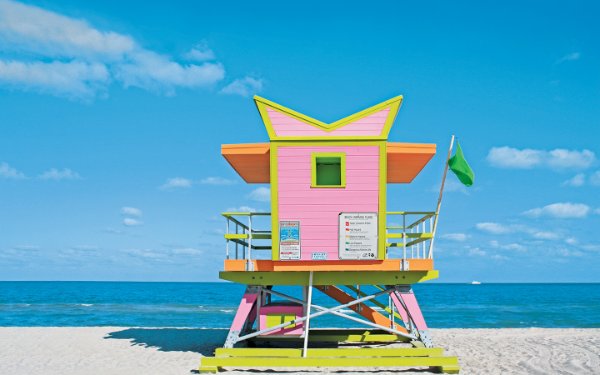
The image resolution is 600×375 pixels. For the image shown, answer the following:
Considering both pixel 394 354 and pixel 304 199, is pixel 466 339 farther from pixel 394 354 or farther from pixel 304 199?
pixel 304 199

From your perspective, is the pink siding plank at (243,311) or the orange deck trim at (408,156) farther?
the orange deck trim at (408,156)

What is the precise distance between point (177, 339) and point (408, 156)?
1148 cm

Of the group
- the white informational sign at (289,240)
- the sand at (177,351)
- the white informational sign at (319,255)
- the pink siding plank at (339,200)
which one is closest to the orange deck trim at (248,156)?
the pink siding plank at (339,200)

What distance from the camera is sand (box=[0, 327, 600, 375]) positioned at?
1653cm

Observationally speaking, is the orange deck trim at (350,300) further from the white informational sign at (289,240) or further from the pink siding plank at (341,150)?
the pink siding plank at (341,150)

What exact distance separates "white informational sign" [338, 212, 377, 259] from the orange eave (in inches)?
72.7

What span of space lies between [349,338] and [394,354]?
4.65 meters

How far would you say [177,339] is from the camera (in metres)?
23.5

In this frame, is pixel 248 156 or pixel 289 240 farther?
pixel 248 156

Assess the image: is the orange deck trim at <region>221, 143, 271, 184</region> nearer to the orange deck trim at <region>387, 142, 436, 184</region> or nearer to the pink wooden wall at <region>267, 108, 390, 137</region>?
the pink wooden wall at <region>267, 108, 390, 137</region>

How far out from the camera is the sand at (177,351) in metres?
16.5

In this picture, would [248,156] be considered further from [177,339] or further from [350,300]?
[177,339]

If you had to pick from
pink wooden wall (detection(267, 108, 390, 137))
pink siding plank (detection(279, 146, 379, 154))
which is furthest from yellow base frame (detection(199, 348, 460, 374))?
pink wooden wall (detection(267, 108, 390, 137))

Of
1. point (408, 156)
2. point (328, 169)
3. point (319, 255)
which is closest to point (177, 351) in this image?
point (319, 255)
